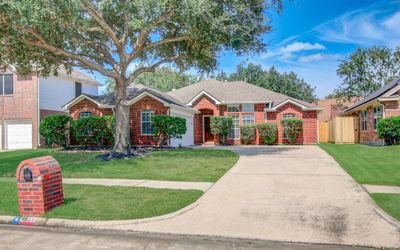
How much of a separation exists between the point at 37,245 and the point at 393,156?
552 inches

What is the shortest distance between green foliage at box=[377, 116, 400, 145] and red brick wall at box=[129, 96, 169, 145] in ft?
43.4

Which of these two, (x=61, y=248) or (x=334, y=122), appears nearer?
(x=61, y=248)

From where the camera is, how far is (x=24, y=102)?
82.7 ft

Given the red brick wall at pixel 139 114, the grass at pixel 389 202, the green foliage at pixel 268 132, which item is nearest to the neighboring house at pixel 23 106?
the red brick wall at pixel 139 114

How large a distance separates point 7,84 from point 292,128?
2201 cm

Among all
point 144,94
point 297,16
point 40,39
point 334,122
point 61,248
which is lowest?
point 61,248

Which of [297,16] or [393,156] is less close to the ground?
[297,16]

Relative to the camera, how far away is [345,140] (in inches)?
1032

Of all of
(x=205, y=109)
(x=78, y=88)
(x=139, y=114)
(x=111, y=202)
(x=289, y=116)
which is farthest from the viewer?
(x=78, y=88)

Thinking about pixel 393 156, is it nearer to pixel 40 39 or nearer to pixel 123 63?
pixel 123 63

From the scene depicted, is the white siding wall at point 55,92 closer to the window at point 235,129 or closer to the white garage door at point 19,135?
the white garage door at point 19,135

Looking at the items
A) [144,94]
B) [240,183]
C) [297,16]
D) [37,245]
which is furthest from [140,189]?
[297,16]

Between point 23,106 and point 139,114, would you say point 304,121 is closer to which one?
point 139,114

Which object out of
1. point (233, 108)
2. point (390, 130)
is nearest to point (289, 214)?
point (390, 130)
